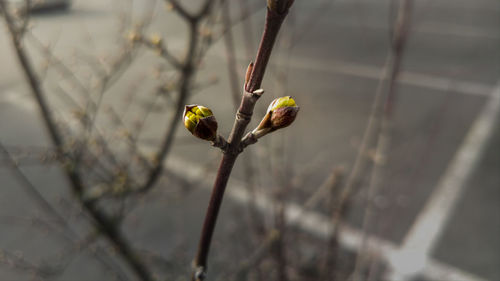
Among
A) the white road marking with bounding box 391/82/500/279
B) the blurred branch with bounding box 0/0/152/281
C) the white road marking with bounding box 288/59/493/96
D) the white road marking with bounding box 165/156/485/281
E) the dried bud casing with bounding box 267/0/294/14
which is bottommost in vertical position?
the white road marking with bounding box 288/59/493/96

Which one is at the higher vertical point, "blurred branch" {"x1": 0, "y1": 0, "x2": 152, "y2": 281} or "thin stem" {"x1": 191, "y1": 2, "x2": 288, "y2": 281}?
"thin stem" {"x1": 191, "y1": 2, "x2": 288, "y2": 281}

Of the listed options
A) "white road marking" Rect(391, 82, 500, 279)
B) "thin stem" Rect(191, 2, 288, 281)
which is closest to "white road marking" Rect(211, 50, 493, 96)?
"white road marking" Rect(391, 82, 500, 279)

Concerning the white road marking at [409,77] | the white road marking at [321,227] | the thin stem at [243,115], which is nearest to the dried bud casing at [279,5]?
the thin stem at [243,115]

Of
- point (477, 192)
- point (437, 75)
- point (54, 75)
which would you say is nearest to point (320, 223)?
point (477, 192)

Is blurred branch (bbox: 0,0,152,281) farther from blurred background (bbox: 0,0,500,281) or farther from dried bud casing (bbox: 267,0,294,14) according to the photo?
dried bud casing (bbox: 267,0,294,14)

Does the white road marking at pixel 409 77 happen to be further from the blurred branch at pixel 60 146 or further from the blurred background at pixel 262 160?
the blurred branch at pixel 60 146

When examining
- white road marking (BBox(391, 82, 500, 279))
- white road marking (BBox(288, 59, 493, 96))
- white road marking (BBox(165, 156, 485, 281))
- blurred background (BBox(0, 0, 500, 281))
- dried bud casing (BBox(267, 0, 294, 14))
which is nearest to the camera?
dried bud casing (BBox(267, 0, 294, 14))

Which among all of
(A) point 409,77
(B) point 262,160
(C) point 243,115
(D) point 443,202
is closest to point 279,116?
(C) point 243,115
